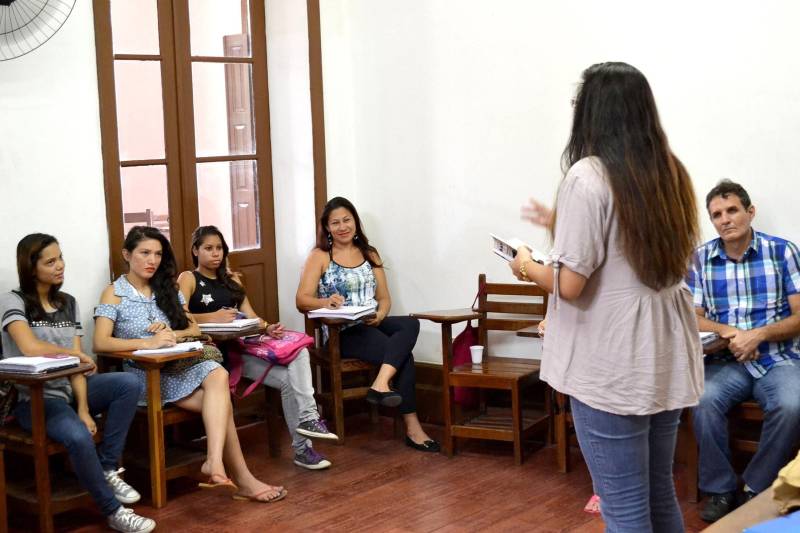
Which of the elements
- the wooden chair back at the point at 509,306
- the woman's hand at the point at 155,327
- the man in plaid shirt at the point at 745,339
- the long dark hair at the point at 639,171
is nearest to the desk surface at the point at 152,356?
the woman's hand at the point at 155,327

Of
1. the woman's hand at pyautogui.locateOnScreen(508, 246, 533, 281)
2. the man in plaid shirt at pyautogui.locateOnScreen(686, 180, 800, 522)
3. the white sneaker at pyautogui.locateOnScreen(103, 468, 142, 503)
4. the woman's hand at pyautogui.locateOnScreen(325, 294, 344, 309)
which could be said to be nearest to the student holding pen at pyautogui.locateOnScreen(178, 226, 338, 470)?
the woman's hand at pyautogui.locateOnScreen(325, 294, 344, 309)

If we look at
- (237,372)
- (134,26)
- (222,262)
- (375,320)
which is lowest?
(237,372)

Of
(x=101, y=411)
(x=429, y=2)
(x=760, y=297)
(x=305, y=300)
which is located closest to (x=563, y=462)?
(x=760, y=297)

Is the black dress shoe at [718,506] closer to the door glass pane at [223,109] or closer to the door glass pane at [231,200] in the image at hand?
the door glass pane at [231,200]

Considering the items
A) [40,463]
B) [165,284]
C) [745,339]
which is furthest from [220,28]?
[745,339]

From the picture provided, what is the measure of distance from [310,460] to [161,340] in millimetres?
867

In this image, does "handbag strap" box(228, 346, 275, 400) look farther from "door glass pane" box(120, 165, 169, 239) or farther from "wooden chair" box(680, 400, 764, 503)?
"wooden chair" box(680, 400, 764, 503)

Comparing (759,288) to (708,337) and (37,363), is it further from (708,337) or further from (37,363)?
(37,363)

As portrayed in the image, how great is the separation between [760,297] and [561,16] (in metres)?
1.57

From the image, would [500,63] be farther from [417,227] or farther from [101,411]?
[101,411]

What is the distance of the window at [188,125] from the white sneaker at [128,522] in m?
1.18

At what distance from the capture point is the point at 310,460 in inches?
169

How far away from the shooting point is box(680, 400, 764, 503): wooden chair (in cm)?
362

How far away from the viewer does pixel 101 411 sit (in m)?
3.78
